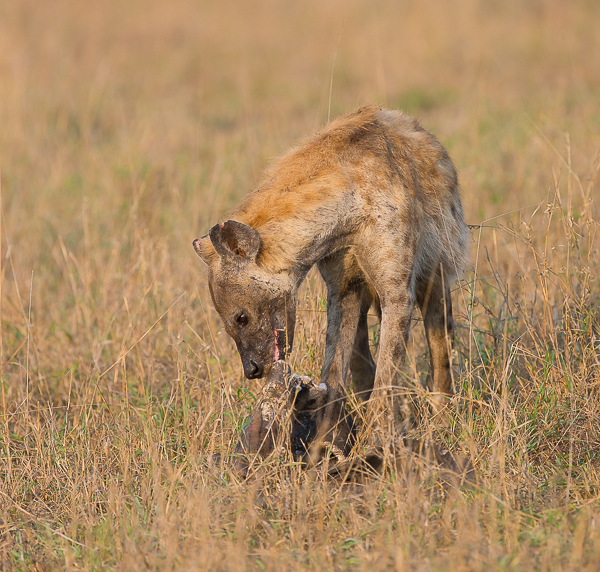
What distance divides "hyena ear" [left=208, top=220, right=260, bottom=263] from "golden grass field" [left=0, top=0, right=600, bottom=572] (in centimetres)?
89

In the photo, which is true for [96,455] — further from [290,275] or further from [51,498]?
[290,275]

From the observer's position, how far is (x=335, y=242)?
372cm

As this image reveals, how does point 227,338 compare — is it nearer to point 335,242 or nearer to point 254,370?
point 254,370

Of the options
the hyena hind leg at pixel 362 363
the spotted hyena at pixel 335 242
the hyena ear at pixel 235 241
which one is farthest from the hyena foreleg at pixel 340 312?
the hyena ear at pixel 235 241

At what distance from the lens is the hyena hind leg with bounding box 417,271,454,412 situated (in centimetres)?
443

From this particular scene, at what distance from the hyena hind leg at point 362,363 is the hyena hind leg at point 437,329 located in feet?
1.18

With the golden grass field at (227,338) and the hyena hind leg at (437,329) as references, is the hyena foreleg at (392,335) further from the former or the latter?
the hyena hind leg at (437,329)

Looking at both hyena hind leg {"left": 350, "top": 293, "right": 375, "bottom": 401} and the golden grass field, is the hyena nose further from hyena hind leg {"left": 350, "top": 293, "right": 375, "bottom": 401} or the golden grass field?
hyena hind leg {"left": 350, "top": 293, "right": 375, "bottom": 401}

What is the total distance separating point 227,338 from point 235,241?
4.83 feet

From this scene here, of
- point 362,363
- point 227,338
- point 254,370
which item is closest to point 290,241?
point 254,370

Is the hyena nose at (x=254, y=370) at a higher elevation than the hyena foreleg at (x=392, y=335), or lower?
lower

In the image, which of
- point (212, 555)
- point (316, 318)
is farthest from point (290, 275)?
point (212, 555)

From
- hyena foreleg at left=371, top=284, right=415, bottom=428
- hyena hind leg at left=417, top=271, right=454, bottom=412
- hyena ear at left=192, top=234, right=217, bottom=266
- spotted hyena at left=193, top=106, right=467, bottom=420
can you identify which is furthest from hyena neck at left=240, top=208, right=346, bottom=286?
hyena hind leg at left=417, top=271, right=454, bottom=412

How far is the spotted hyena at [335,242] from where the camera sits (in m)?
3.57
